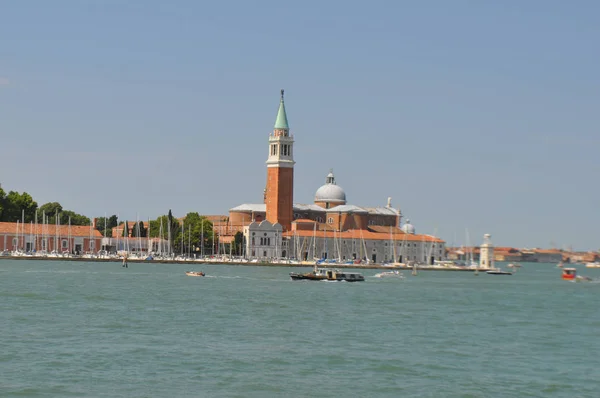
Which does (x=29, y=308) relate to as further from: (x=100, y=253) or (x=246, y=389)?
(x=100, y=253)

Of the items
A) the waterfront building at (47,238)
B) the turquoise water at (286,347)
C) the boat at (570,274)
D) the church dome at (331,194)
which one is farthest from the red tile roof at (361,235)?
the turquoise water at (286,347)

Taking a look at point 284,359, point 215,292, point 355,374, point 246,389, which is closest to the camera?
point 246,389

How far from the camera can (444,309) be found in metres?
35.3

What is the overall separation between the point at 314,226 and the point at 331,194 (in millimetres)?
14092

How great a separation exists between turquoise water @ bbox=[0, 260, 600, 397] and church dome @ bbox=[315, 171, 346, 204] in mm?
76386

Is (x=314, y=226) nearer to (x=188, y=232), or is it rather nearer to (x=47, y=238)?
(x=188, y=232)

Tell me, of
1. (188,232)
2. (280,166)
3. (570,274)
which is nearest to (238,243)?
(188,232)

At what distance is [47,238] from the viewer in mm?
88062

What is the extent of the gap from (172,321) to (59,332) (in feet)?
13.6

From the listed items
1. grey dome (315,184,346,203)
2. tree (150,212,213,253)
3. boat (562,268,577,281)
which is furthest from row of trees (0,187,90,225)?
boat (562,268,577,281)

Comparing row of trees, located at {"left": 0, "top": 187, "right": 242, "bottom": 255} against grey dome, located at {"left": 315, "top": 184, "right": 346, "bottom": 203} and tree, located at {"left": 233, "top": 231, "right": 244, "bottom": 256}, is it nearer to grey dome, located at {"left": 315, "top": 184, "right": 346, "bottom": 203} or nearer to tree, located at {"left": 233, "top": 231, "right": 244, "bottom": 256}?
tree, located at {"left": 233, "top": 231, "right": 244, "bottom": 256}

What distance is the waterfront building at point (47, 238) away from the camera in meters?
85.2

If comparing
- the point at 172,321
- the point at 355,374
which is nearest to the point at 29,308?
the point at 172,321

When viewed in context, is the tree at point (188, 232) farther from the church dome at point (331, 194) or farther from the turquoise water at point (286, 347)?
the turquoise water at point (286, 347)
